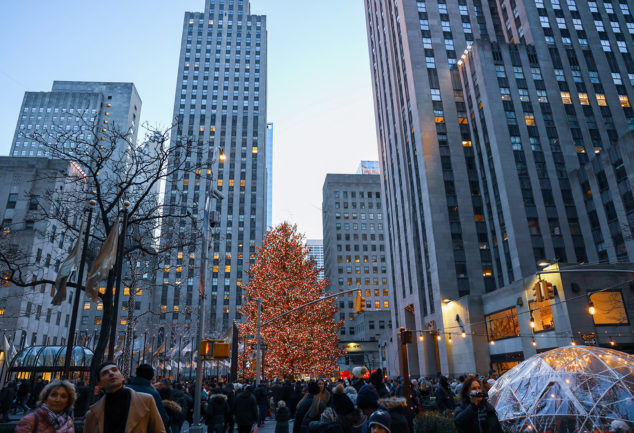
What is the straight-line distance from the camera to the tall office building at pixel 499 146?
53.0 metres

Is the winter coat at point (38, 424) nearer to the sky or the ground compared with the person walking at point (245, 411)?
nearer to the sky

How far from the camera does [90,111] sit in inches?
5950

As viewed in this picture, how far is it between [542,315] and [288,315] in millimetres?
23552

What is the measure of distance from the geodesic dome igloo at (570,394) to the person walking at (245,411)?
7561 mm

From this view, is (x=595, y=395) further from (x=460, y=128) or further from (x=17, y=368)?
(x=460, y=128)

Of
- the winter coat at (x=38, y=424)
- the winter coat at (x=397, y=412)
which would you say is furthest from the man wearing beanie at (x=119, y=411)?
the winter coat at (x=397, y=412)

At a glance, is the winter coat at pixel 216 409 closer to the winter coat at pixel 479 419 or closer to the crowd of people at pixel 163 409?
the crowd of people at pixel 163 409

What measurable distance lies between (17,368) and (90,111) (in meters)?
136

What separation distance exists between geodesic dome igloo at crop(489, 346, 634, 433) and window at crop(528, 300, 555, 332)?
→ 27.2 metres

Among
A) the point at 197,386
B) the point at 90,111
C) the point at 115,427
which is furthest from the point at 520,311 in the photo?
the point at 90,111

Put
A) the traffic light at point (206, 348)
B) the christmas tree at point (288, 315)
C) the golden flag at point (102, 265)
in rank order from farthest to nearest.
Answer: the christmas tree at point (288, 315), the golden flag at point (102, 265), the traffic light at point (206, 348)

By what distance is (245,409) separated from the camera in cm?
1343

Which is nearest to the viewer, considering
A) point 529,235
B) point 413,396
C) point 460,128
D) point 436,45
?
point 413,396

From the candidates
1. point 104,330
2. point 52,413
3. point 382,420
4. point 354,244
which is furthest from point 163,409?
point 354,244
